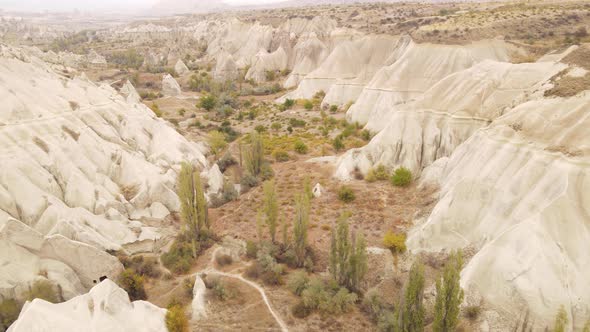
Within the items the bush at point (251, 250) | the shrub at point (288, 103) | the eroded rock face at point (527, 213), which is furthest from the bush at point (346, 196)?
the shrub at point (288, 103)

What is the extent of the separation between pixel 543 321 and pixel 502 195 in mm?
5833

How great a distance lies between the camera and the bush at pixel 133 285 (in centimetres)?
1712

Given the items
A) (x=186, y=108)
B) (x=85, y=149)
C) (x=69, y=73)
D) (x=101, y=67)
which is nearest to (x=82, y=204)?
(x=85, y=149)

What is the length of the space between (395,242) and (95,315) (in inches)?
540

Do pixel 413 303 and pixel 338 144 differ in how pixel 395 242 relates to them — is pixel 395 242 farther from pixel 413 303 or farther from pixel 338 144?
pixel 338 144

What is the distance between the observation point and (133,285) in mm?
17250

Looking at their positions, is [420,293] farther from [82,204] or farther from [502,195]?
[82,204]

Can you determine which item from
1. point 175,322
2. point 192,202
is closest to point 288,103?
point 192,202

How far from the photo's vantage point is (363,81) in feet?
164

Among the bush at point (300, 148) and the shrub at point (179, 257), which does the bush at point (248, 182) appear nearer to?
the bush at point (300, 148)

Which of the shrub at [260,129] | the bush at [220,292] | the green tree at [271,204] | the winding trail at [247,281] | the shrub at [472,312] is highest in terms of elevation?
the green tree at [271,204]

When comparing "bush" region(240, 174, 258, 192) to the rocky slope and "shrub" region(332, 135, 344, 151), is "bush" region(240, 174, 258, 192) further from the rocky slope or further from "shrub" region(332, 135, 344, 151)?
"shrub" region(332, 135, 344, 151)

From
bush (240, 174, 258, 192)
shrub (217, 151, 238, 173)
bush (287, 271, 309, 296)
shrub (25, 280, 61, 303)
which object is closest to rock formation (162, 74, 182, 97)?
shrub (217, 151, 238, 173)

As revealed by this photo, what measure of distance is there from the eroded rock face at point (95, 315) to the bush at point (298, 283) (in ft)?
19.4
